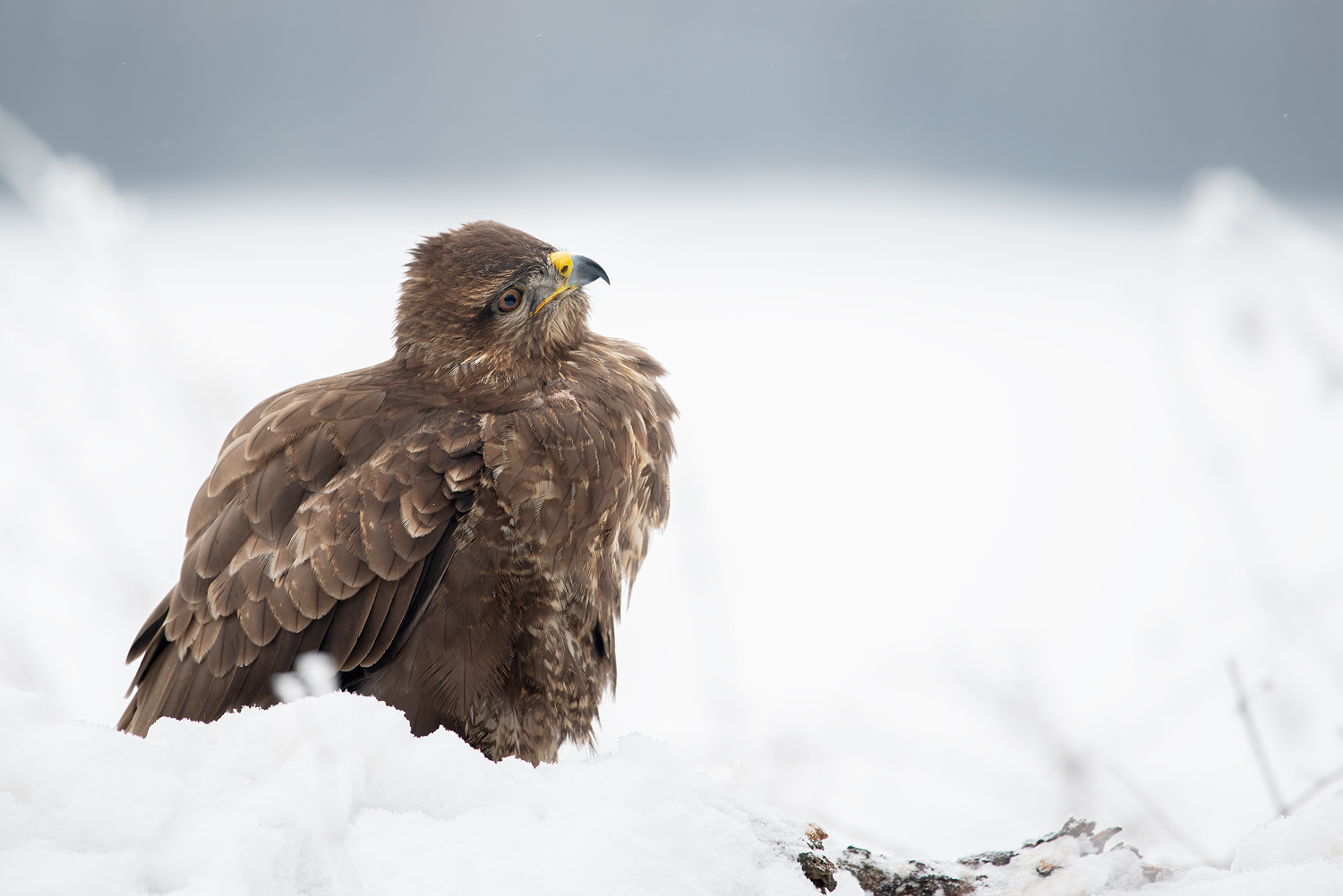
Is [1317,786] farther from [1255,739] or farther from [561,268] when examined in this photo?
[561,268]

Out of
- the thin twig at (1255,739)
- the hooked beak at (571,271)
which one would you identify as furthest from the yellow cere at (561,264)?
the thin twig at (1255,739)

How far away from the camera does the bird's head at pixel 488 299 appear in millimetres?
3059

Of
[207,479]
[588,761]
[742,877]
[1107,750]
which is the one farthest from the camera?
[207,479]

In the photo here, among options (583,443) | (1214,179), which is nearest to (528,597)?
(583,443)

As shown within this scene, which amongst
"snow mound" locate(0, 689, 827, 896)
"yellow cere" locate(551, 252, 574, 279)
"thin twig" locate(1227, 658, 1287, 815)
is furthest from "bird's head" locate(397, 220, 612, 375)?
"thin twig" locate(1227, 658, 1287, 815)

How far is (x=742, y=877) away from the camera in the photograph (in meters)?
1.43

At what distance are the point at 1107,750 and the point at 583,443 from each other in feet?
5.23

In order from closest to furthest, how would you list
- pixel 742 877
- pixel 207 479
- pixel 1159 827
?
pixel 742 877
pixel 1159 827
pixel 207 479

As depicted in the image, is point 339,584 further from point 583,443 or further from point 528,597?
point 583,443

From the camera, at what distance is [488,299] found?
3082 millimetres

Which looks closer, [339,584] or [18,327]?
[339,584]

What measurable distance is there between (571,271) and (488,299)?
0.30m

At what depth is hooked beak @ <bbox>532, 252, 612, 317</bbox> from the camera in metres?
3.19

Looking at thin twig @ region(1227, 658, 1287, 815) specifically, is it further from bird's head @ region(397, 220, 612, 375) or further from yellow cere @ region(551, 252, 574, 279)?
yellow cere @ region(551, 252, 574, 279)
